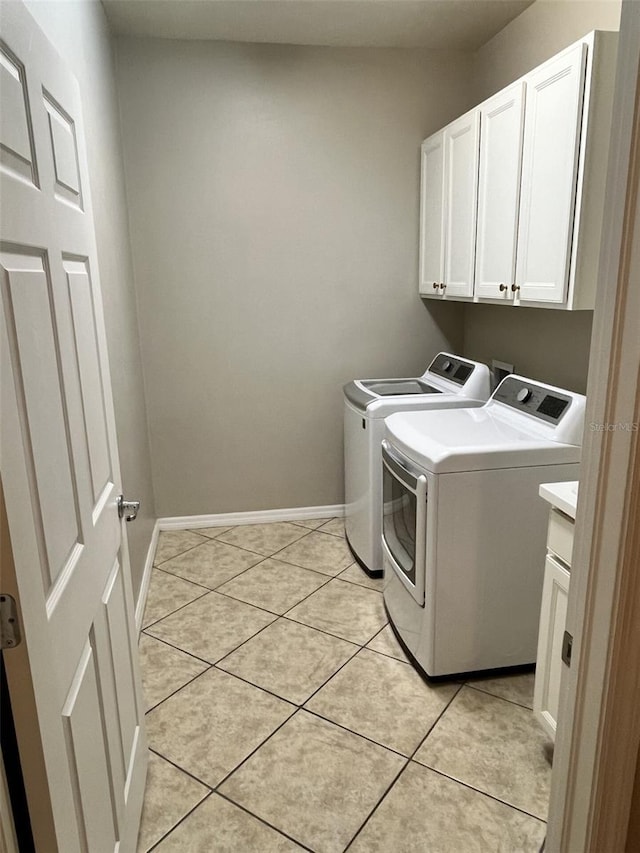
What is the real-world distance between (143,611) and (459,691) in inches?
57.8

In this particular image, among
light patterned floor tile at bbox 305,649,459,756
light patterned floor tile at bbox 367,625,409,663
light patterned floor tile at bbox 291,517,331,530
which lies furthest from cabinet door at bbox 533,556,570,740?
light patterned floor tile at bbox 291,517,331,530

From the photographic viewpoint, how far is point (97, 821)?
1182 mm

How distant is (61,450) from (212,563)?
2272 mm

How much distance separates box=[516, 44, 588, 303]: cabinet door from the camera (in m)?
2.01

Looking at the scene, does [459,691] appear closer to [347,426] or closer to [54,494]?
[347,426]

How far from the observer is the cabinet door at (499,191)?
2.38 meters

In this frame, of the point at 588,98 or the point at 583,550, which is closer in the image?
the point at 583,550

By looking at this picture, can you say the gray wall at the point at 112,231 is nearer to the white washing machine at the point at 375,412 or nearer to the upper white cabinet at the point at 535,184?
the white washing machine at the point at 375,412

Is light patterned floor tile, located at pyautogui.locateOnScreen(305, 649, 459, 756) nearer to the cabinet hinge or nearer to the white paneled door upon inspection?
the white paneled door

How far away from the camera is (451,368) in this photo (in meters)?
3.25

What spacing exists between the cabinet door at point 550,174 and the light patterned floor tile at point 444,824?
1.67 meters

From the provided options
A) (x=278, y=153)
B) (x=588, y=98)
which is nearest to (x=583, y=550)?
(x=588, y=98)

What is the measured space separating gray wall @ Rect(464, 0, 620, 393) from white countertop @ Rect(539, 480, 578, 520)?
0.92 metres

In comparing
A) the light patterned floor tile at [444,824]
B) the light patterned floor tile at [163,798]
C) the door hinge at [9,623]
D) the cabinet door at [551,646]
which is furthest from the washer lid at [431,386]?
the door hinge at [9,623]
